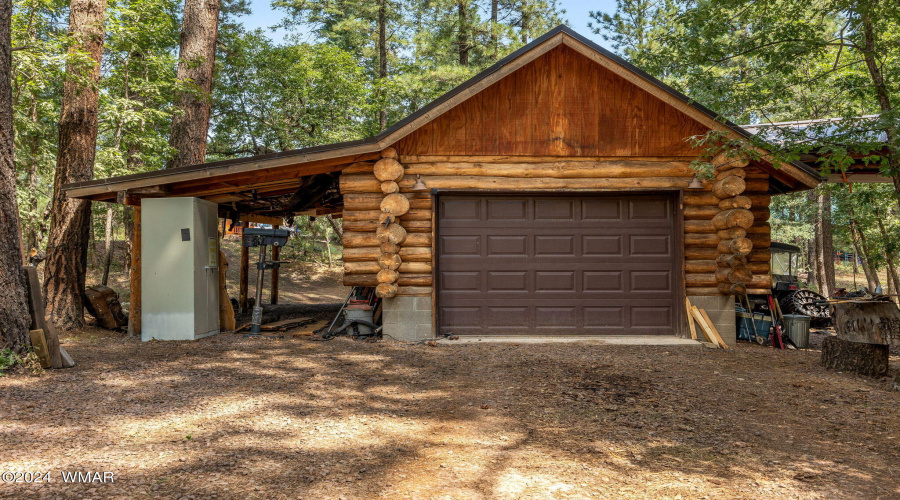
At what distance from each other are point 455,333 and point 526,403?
13.2 feet

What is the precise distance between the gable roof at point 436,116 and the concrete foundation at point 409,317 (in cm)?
235

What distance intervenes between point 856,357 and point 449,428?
5.41 m

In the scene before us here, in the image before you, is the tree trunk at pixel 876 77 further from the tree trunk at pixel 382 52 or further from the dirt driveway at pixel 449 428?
the tree trunk at pixel 382 52

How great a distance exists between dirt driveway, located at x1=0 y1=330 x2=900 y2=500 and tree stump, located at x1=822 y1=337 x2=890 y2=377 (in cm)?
23

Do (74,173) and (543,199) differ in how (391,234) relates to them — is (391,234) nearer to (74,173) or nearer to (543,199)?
(543,199)

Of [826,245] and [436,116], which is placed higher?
[436,116]

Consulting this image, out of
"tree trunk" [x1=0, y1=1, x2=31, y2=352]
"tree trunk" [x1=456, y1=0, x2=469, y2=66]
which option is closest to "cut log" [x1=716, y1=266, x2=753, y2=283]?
"tree trunk" [x1=0, y1=1, x2=31, y2=352]

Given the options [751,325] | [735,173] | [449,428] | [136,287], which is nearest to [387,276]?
[136,287]

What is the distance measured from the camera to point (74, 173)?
9195mm

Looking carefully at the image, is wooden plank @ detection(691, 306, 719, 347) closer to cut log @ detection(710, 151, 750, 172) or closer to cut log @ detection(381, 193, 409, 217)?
cut log @ detection(710, 151, 750, 172)

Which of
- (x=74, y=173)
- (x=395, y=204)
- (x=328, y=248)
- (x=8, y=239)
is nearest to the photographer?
(x=8, y=239)

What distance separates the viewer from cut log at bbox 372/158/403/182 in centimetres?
837

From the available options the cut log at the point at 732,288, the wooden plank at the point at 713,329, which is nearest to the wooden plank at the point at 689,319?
the wooden plank at the point at 713,329

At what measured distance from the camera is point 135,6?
12.2 meters
